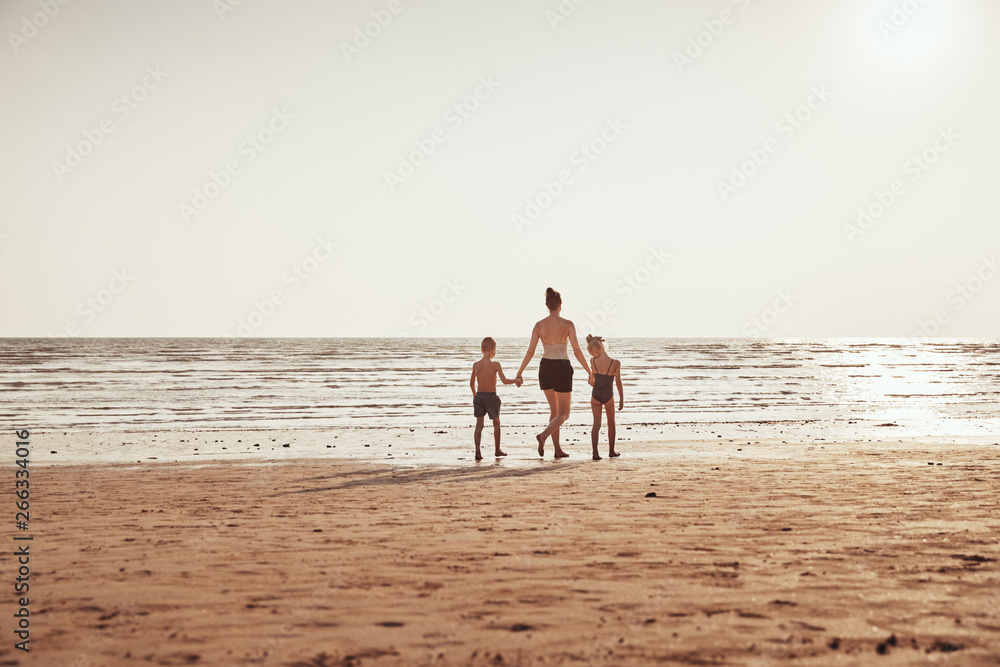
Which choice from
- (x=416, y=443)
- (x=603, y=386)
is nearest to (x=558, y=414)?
(x=603, y=386)

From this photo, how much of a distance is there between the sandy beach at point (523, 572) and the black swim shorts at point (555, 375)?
209 centimetres

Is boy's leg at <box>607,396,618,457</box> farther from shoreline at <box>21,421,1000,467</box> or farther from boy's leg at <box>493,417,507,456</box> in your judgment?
boy's leg at <box>493,417,507,456</box>

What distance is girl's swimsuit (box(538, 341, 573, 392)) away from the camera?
34.2ft

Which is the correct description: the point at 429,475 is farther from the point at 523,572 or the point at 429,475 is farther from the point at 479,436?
the point at 523,572

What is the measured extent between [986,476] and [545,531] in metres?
5.82

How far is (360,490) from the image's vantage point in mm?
8094

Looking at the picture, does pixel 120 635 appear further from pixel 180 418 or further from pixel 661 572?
pixel 180 418

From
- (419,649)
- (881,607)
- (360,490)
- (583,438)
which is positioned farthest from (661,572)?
(583,438)

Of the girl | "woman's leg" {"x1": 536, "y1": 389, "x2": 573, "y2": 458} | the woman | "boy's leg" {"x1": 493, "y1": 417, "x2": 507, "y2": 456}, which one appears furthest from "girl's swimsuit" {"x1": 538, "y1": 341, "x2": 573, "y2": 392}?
"boy's leg" {"x1": 493, "y1": 417, "x2": 507, "y2": 456}

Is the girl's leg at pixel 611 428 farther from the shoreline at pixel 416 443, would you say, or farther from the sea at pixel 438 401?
the sea at pixel 438 401

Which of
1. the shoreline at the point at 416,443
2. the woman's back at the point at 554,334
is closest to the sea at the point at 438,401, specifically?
the shoreline at the point at 416,443

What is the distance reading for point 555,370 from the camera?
→ 1045 centimetres

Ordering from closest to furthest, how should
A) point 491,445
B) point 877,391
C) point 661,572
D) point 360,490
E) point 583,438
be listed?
point 661,572 → point 360,490 → point 491,445 → point 583,438 → point 877,391

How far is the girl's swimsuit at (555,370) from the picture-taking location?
10.4 metres
